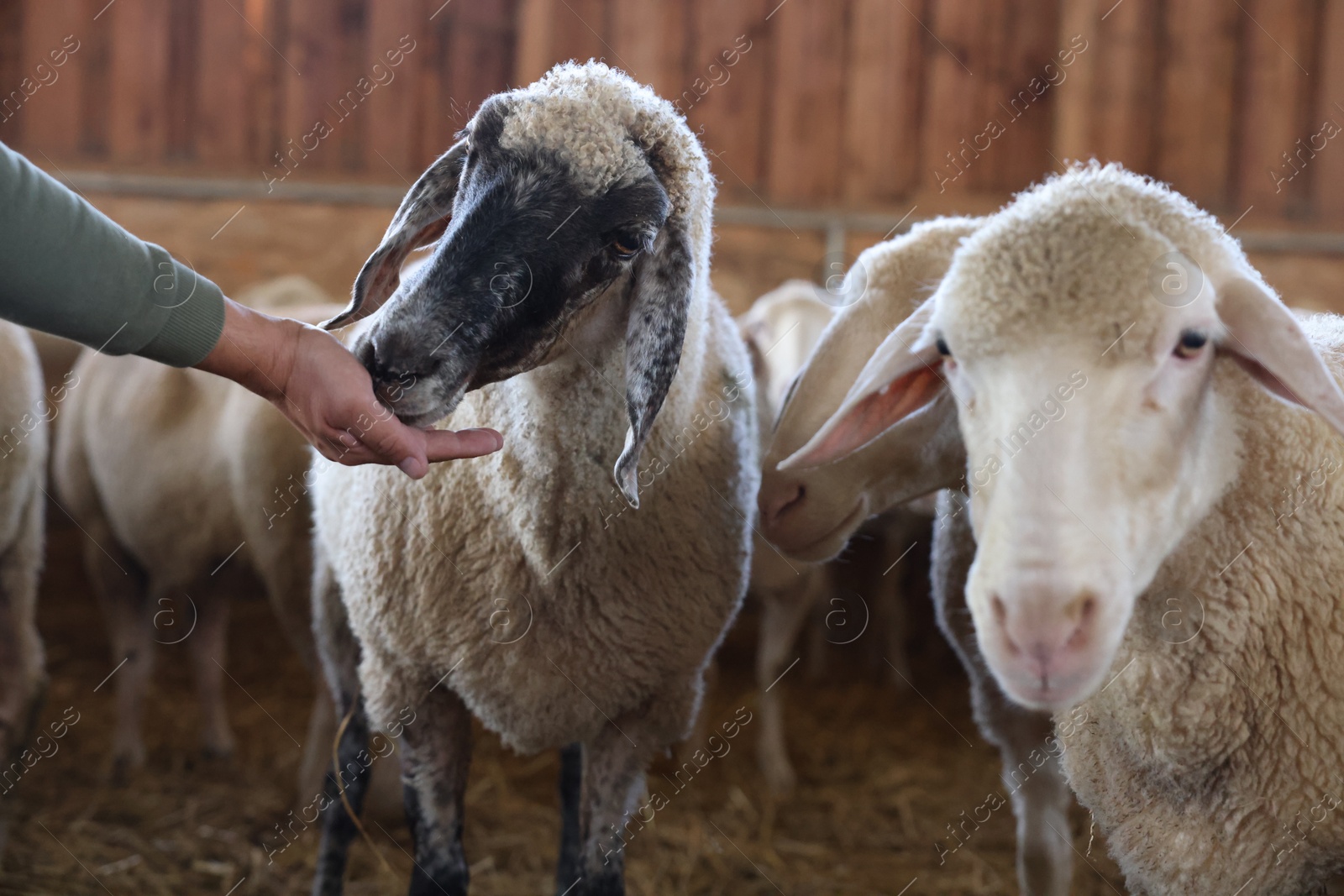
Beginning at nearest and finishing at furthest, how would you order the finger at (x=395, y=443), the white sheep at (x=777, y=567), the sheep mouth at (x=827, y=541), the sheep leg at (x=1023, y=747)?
the finger at (x=395, y=443)
the sheep mouth at (x=827, y=541)
the sheep leg at (x=1023, y=747)
the white sheep at (x=777, y=567)

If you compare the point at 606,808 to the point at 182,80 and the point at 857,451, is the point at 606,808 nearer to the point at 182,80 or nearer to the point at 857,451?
the point at 857,451

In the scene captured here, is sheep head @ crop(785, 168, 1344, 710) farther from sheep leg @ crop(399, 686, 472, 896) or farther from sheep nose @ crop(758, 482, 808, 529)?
sheep leg @ crop(399, 686, 472, 896)

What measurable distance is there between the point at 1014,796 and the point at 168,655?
4.05 m

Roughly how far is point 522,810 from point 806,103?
4477 millimetres

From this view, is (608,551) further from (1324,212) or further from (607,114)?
(1324,212)

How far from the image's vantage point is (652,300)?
1907mm

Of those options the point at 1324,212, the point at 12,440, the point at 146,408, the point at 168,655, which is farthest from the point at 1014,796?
the point at 1324,212

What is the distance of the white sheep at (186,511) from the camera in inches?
135

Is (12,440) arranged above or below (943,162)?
above

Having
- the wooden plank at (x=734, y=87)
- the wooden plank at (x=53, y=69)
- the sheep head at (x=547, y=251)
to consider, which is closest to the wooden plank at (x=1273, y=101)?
the wooden plank at (x=734, y=87)

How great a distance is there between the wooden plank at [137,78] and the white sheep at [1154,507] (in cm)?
588

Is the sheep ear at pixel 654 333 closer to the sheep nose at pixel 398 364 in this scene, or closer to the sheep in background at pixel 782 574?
the sheep nose at pixel 398 364

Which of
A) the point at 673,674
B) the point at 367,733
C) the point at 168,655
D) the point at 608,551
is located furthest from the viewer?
the point at 168,655

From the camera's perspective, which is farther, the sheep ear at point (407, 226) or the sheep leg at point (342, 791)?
the sheep leg at point (342, 791)
